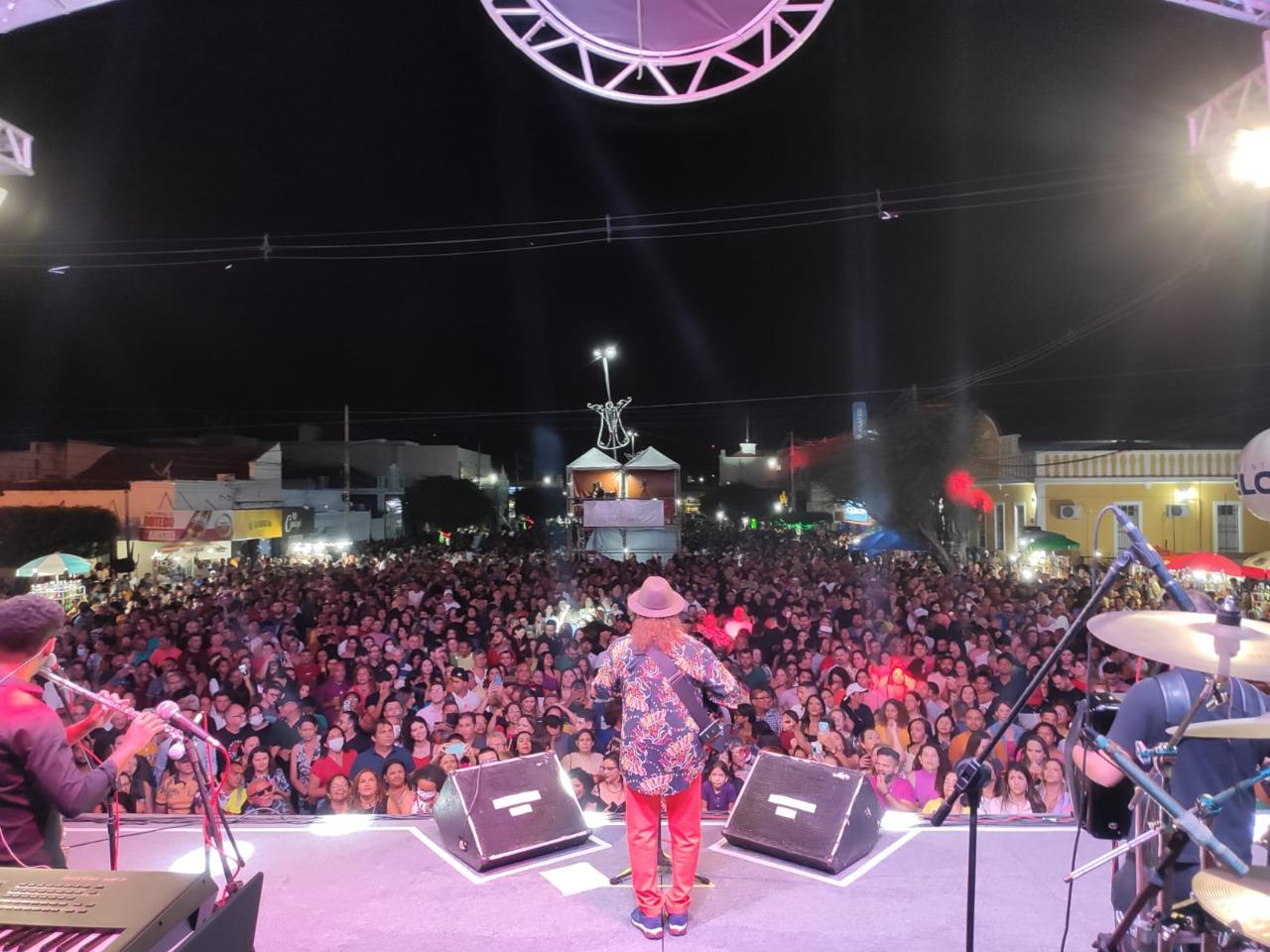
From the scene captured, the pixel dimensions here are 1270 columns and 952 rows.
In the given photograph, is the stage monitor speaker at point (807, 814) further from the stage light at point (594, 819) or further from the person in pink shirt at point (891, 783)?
the person in pink shirt at point (891, 783)

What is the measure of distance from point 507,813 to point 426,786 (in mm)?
1450

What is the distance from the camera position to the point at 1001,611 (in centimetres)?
1044

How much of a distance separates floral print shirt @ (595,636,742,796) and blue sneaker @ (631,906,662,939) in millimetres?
418

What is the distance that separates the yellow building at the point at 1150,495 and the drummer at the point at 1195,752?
17.6m

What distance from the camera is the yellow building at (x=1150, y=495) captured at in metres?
18.8

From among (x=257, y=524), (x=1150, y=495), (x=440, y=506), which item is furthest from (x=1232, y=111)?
(x=440, y=506)

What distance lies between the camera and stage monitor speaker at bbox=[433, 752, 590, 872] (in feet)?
10.7

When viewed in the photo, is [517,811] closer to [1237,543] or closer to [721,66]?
[721,66]

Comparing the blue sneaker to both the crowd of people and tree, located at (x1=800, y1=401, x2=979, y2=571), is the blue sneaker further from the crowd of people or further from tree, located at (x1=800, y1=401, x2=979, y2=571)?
tree, located at (x1=800, y1=401, x2=979, y2=571)

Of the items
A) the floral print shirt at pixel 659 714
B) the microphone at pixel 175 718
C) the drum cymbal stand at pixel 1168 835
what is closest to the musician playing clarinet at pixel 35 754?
the microphone at pixel 175 718

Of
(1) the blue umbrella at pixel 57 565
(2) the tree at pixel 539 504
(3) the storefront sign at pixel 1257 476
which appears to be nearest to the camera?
(3) the storefront sign at pixel 1257 476

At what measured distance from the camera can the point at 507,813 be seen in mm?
3383

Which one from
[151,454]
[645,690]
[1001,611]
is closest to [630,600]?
[645,690]

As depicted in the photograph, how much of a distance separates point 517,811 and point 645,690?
1.04m
